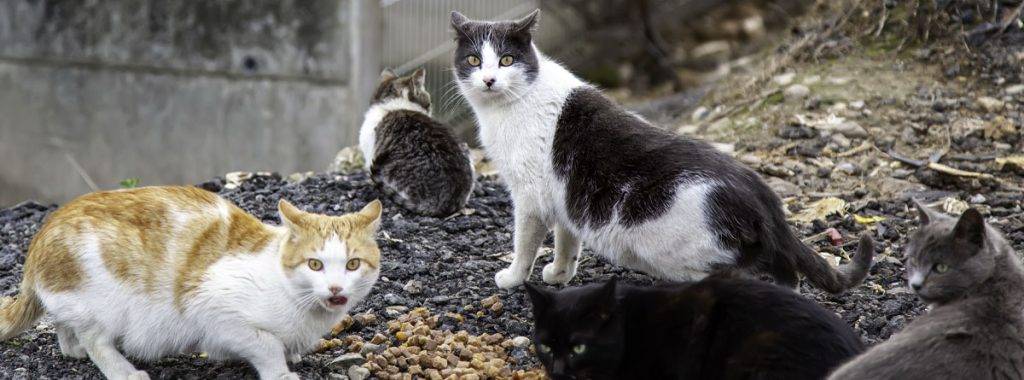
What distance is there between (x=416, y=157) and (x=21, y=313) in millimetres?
2711

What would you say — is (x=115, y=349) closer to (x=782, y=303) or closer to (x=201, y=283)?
(x=201, y=283)

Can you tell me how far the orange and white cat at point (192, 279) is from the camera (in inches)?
166

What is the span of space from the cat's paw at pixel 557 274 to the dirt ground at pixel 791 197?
0.21m

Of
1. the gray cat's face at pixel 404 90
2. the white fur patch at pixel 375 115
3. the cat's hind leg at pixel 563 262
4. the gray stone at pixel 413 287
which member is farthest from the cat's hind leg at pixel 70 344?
the gray cat's face at pixel 404 90

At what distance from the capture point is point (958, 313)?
3830 millimetres

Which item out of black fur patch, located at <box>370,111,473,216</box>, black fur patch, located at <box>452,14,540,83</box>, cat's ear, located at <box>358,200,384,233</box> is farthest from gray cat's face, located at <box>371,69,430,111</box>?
cat's ear, located at <box>358,200,384,233</box>

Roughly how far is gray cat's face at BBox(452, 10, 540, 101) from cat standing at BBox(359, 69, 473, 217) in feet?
3.13

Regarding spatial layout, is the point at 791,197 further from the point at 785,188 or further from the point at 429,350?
the point at 429,350

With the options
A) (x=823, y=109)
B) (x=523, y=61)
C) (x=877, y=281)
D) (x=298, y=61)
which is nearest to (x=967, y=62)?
(x=823, y=109)

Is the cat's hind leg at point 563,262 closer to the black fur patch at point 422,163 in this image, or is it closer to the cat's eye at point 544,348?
the black fur patch at point 422,163

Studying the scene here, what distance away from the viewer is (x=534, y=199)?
5.34 meters

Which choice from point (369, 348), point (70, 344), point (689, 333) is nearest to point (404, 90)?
point (369, 348)

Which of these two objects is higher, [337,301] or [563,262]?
[337,301]

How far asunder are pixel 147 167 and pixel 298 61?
190 cm
